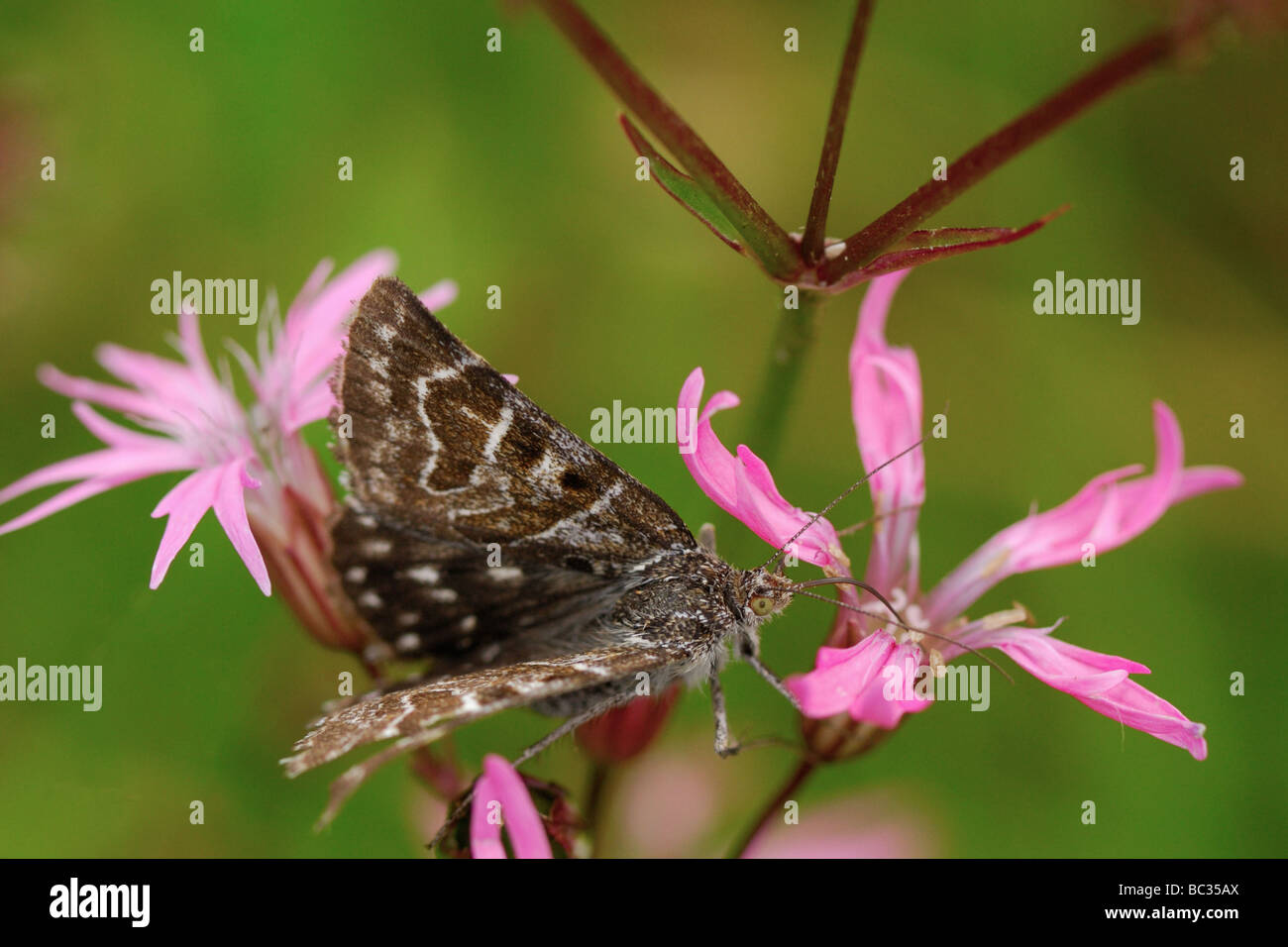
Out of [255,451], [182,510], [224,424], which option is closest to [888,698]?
[182,510]

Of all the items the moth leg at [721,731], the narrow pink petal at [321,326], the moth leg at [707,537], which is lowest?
the moth leg at [721,731]

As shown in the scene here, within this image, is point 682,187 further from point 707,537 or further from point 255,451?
point 255,451

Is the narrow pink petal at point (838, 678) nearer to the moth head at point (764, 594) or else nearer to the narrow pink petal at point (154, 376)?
the moth head at point (764, 594)

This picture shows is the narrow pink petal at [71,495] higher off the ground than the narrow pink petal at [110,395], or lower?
lower

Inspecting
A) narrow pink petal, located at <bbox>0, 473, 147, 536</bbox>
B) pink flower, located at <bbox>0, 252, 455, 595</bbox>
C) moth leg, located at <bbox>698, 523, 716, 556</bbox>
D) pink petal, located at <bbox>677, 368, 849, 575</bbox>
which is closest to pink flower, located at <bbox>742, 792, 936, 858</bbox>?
moth leg, located at <bbox>698, 523, 716, 556</bbox>

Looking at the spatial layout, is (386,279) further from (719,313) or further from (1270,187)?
(1270,187)

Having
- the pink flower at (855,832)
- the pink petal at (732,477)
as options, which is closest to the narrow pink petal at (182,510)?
the pink petal at (732,477)

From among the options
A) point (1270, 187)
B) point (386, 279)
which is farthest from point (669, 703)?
point (1270, 187)

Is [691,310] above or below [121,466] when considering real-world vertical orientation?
above
